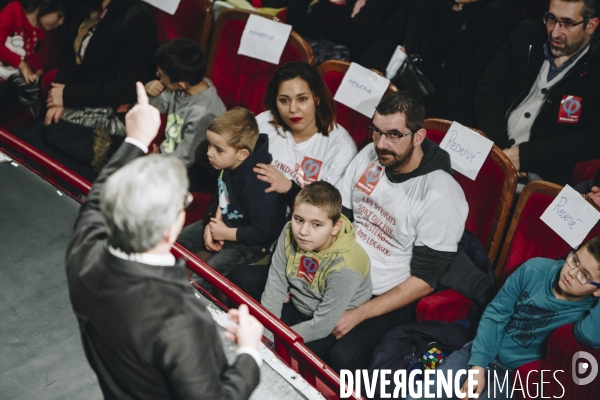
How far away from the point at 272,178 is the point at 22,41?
195cm

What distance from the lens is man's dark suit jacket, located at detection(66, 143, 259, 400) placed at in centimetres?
100

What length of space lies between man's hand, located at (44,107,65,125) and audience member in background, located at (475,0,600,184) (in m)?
2.11

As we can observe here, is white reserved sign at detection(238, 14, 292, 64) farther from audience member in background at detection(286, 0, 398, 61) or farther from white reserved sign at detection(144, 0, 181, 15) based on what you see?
white reserved sign at detection(144, 0, 181, 15)

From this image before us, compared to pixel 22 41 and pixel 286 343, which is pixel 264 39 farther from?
pixel 286 343

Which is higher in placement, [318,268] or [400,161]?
[400,161]

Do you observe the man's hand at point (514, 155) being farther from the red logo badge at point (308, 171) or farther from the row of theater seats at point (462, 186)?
the red logo badge at point (308, 171)

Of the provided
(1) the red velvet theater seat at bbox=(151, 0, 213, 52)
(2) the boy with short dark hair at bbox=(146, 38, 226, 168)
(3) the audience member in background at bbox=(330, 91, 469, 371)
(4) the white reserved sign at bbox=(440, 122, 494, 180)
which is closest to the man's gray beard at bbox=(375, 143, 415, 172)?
(3) the audience member in background at bbox=(330, 91, 469, 371)

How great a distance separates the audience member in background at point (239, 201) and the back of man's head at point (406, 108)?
566mm

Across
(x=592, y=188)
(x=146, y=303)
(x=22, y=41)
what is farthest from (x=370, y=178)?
(x=22, y=41)

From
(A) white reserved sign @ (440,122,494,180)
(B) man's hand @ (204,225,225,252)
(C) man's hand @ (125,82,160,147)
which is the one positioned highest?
(A) white reserved sign @ (440,122,494,180)

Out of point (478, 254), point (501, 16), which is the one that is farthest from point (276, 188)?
point (501, 16)

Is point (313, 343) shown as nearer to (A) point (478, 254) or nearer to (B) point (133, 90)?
(A) point (478, 254)

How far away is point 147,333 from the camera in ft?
3.30

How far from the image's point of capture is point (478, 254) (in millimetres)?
2154
